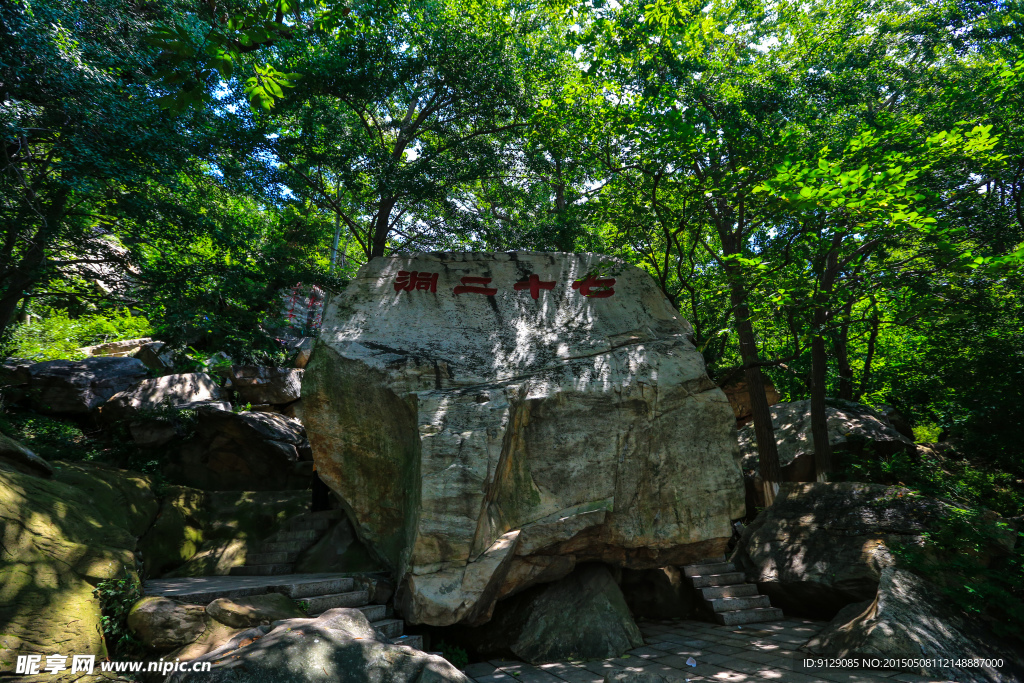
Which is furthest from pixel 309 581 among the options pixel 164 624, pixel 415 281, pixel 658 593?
pixel 658 593

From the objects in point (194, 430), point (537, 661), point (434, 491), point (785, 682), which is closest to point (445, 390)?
point (434, 491)

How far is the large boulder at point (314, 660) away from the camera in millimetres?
3662

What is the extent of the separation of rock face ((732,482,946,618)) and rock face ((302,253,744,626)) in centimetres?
123

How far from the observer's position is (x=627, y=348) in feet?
23.4

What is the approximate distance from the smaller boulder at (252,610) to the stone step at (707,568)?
547cm

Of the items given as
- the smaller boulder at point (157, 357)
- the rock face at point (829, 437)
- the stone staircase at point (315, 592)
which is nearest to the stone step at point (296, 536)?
the stone staircase at point (315, 592)

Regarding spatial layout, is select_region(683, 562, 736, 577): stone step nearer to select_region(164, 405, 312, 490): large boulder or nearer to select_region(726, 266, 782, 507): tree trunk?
select_region(726, 266, 782, 507): tree trunk

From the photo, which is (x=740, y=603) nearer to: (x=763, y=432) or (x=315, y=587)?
(x=763, y=432)

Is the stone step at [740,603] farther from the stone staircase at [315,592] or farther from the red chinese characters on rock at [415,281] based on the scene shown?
the red chinese characters on rock at [415,281]

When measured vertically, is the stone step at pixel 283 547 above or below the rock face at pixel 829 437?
below

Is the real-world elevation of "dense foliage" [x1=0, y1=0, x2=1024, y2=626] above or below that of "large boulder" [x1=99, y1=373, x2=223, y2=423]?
above

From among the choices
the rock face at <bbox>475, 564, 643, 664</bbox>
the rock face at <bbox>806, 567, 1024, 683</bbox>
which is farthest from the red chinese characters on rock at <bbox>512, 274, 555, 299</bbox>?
the rock face at <bbox>806, 567, 1024, 683</bbox>

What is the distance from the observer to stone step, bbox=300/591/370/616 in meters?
5.72

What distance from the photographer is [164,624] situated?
4699 mm
